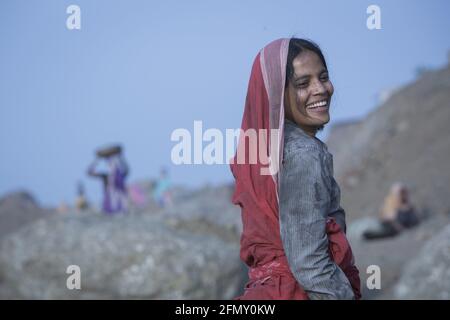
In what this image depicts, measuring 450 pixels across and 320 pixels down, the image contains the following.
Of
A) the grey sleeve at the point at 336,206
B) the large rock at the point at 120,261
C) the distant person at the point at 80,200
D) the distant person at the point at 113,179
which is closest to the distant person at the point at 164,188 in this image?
the distant person at the point at 80,200

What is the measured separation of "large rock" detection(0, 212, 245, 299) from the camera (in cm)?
804

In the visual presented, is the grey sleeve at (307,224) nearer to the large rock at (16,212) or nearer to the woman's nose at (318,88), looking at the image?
the woman's nose at (318,88)

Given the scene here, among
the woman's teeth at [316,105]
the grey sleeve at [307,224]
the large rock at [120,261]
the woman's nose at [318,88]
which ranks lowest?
the large rock at [120,261]

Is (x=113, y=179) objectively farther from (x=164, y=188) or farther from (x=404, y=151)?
(x=404, y=151)

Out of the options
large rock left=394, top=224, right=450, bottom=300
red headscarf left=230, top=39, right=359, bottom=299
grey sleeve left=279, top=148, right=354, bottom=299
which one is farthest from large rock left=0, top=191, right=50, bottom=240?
grey sleeve left=279, top=148, right=354, bottom=299

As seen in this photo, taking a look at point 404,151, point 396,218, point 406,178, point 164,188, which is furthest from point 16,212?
point 396,218

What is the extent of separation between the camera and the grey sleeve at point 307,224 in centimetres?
239

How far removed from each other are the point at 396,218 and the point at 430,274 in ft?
19.7

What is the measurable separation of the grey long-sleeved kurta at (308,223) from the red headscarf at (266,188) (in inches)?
2.2

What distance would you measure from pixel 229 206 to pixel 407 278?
907 centimetres

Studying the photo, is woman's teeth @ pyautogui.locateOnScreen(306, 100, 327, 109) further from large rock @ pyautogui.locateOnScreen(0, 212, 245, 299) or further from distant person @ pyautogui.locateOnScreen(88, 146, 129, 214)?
distant person @ pyautogui.locateOnScreen(88, 146, 129, 214)

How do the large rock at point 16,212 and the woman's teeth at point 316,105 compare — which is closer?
the woman's teeth at point 316,105

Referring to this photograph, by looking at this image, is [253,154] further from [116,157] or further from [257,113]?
[116,157]

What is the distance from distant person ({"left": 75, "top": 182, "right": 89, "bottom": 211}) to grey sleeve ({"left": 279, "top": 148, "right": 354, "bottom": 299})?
15.3 metres
